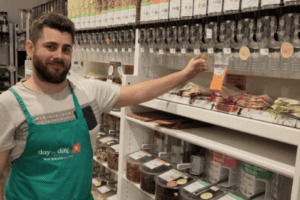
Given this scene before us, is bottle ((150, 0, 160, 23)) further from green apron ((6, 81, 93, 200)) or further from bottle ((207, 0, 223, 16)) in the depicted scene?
green apron ((6, 81, 93, 200))

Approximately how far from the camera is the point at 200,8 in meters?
1.53

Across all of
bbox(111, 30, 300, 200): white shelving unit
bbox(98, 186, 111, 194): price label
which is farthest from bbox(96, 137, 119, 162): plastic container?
bbox(111, 30, 300, 200): white shelving unit

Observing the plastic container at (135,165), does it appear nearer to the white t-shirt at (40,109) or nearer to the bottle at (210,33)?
the white t-shirt at (40,109)

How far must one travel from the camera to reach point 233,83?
1.87m

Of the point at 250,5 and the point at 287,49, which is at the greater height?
the point at 250,5

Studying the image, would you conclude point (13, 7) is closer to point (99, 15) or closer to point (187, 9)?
point (99, 15)

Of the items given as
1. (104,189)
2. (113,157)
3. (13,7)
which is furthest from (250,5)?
(13,7)

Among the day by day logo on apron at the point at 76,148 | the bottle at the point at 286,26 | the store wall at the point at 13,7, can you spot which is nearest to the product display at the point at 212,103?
the bottle at the point at 286,26

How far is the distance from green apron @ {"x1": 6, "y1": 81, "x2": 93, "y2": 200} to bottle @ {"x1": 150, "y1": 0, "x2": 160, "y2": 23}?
0.80m

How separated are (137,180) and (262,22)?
1.32 m

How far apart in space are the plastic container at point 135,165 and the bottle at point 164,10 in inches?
36.9

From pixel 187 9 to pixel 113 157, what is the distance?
54.5 inches

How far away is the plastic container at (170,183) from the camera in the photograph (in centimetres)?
163

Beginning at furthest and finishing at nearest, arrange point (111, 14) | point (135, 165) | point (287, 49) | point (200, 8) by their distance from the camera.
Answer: point (111, 14)
point (135, 165)
point (200, 8)
point (287, 49)
